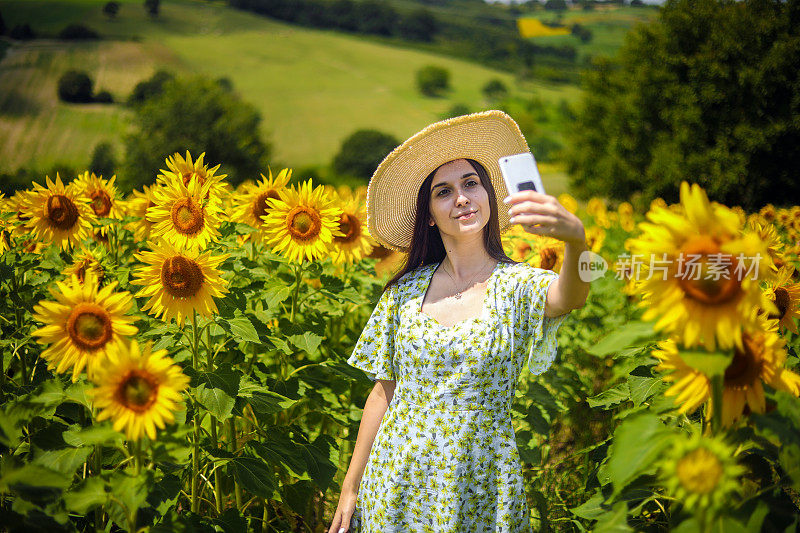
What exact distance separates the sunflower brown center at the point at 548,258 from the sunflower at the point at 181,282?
1.94 meters

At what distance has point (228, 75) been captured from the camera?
149ft

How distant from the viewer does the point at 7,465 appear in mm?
1514

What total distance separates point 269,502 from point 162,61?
44.1 meters

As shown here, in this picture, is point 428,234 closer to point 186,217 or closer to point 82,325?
point 186,217

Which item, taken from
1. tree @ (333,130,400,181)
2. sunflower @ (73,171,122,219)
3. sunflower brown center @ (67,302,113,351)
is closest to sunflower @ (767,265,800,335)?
→ sunflower brown center @ (67,302,113,351)

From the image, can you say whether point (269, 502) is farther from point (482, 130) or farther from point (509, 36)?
point (509, 36)

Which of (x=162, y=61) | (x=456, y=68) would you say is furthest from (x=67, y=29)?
(x=456, y=68)

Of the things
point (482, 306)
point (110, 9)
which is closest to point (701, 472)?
point (482, 306)

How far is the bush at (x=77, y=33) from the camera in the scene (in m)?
35.6

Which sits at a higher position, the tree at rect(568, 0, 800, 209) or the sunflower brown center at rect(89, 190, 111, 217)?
the tree at rect(568, 0, 800, 209)

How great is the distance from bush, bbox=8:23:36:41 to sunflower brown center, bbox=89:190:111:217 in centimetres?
3747

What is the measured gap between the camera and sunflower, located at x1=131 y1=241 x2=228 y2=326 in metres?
2.05

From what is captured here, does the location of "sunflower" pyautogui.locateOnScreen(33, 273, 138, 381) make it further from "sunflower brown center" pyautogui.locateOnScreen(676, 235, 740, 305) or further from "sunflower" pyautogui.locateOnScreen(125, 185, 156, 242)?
"sunflower brown center" pyautogui.locateOnScreen(676, 235, 740, 305)

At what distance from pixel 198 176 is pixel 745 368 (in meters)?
2.25
